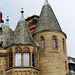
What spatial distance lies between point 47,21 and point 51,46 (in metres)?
4.95

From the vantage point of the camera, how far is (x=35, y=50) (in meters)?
37.7

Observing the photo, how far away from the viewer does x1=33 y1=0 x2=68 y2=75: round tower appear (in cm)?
3712

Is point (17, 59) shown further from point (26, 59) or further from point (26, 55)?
point (26, 55)

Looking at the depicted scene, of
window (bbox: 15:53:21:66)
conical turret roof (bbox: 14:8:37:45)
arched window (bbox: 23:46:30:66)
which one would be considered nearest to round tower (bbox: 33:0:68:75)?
conical turret roof (bbox: 14:8:37:45)

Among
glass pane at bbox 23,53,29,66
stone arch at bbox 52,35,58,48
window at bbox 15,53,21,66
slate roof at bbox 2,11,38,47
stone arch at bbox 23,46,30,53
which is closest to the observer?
window at bbox 15,53,21,66

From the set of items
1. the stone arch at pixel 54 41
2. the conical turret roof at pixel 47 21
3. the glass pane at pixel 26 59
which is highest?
the conical turret roof at pixel 47 21

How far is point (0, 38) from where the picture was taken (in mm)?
39406

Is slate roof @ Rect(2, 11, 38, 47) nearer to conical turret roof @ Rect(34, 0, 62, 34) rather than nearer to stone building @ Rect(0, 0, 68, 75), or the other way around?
stone building @ Rect(0, 0, 68, 75)

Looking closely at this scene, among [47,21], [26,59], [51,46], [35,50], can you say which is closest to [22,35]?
[35,50]

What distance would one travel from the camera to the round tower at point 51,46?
37.1 m

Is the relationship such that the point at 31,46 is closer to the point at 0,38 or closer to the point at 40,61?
the point at 40,61

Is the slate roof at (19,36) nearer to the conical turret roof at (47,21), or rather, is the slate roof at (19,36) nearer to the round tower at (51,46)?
the round tower at (51,46)

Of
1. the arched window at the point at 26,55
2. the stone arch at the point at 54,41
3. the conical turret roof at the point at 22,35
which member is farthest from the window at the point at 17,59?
the stone arch at the point at 54,41

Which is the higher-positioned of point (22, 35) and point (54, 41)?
point (22, 35)
